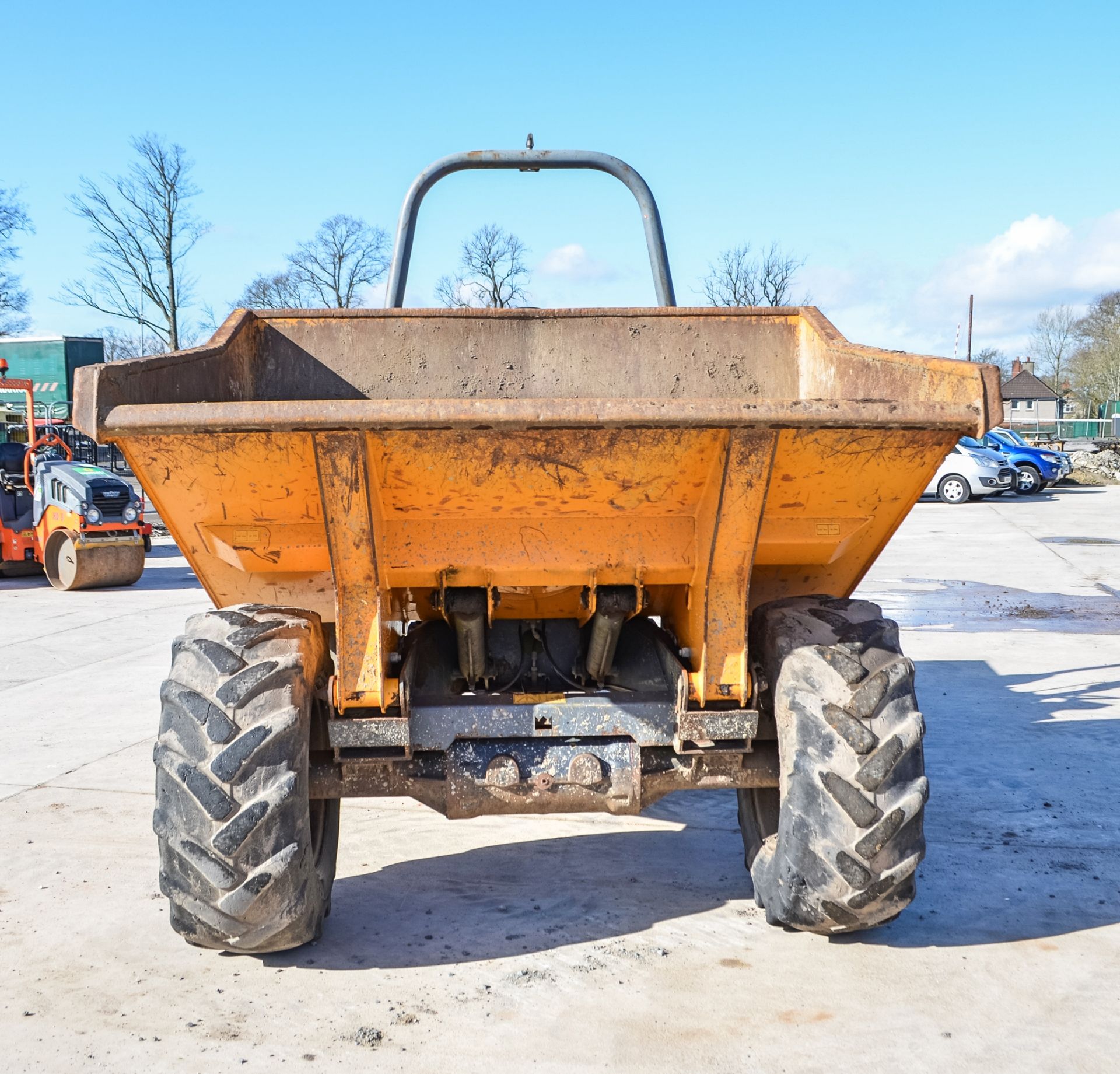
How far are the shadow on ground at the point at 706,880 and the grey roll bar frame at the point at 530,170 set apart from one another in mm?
2353

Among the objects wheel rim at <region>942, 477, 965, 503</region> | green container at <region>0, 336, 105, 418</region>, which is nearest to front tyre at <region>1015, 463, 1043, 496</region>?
wheel rim at <region>942, 477, 965, 503</region>

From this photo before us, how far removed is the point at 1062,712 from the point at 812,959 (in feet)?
11.7

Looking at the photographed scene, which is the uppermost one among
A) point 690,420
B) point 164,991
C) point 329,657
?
point 690,420

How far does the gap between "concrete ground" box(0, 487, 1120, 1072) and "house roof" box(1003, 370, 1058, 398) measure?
272 ft

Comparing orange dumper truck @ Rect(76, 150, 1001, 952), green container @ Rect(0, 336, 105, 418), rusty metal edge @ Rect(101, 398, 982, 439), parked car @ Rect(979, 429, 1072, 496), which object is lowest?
orange dumper truck @ Rect(76, 150, 1001, 952)

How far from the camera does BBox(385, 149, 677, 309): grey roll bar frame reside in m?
4.68

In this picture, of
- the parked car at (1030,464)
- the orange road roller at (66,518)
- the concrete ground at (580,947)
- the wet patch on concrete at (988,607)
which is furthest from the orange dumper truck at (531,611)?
the parked car at (1030,464)

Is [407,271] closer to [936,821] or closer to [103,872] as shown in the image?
[103,872]

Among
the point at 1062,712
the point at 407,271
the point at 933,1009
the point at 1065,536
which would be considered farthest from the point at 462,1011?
the point at 1065,536

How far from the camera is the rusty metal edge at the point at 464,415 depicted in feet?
8.30

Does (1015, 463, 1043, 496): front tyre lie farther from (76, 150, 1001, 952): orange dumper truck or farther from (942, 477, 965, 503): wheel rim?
(76, 150, 1001, 952): orange dumper truck

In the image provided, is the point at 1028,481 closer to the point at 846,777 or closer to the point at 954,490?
the point at 954,490

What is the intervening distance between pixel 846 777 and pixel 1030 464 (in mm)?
23287

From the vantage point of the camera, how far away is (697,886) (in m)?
3.76
